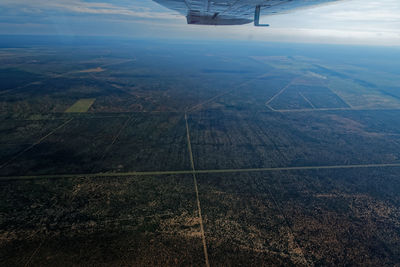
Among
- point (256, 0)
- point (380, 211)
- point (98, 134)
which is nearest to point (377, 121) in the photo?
point (380, 211)

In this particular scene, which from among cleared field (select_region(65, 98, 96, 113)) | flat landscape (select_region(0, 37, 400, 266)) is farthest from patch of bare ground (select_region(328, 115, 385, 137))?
cleared field (select_region(65, 98, 96, 113))

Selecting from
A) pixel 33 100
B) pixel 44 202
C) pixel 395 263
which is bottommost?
pixel 395 263

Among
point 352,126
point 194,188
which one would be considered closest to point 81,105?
point 194,188

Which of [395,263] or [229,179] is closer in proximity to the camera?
[395,263]

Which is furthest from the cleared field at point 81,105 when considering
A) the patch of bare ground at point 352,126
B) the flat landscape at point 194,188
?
the patch of bare ground at point 352,126

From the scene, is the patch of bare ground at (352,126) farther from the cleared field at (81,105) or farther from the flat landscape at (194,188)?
the cleared field at (81,105)

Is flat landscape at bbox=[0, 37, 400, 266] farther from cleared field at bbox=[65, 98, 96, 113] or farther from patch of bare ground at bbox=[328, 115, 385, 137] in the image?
cleared field at bbox=[65, 98, 96, 113]

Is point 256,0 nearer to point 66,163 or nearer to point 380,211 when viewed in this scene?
point 380,211

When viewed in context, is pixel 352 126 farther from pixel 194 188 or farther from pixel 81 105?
pixel 81 105
